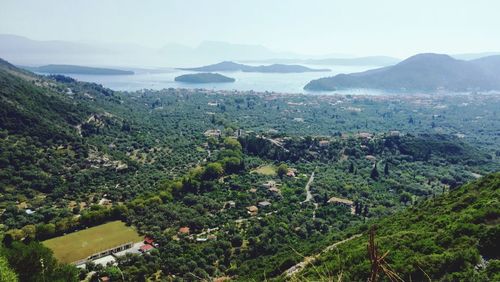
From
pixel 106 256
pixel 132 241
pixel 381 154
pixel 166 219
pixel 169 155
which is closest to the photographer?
pixel 106 256

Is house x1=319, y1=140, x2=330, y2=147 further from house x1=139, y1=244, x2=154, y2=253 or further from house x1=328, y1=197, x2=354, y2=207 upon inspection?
house x1=139, y1=244, x2=154, y2=253

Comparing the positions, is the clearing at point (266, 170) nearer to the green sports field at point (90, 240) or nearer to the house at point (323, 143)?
the house at point (323, 143)

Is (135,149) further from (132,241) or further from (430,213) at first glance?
(430,213)

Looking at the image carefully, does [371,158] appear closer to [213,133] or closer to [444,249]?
[213,133]

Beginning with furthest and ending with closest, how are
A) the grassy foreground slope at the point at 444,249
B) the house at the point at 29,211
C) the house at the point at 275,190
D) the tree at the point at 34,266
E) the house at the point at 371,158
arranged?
the house at the point at 371,158 → the house at the point at 275,190 → the house at the point at 29,211 → the tree at the point at 34,266 → the grassy foreground slope at the point at 444,249

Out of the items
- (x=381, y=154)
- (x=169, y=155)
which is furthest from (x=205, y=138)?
(x=381, y=154)

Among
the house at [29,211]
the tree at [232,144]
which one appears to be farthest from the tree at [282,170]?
the house at [29,211]

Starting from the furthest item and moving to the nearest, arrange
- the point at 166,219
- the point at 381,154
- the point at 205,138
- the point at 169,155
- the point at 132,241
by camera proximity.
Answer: the point at 205,138, the point at 381,154, the point at 169,155, the point at 166,219, the point at 132,241
